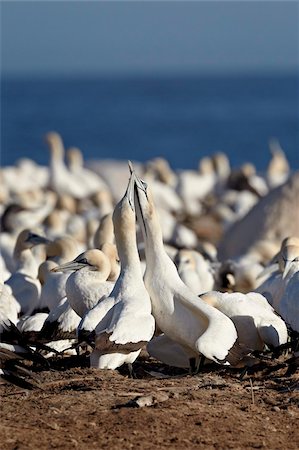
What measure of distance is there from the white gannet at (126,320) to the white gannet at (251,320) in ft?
1.81

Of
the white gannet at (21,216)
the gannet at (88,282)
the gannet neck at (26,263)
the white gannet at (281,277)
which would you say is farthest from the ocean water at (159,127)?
the gannet at (88,282)

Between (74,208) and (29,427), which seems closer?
(29,427)

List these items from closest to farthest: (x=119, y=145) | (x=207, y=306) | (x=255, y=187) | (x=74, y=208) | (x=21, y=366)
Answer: (x=21, y=366)
(x=207, y=306)
(x=74, y=208)
(x=255, y=187)
(x=119, y=145)

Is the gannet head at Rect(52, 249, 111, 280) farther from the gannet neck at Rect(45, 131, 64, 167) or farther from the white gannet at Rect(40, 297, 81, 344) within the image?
the gannet neck at Rect(45, 131, 64, 167)

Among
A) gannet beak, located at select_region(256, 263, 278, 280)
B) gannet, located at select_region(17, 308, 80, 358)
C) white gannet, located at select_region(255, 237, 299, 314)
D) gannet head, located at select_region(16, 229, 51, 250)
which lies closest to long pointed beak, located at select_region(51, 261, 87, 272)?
gannet, located at select_region(17, 308, 80, 358)

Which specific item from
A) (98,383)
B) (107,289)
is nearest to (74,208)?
(107,289)

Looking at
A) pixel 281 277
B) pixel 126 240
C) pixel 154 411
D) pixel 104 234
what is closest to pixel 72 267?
pixel 126 240

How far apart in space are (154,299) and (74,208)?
45.1ft

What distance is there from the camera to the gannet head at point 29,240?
12.6m

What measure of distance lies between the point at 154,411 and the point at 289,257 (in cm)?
366

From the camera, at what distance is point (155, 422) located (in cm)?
623

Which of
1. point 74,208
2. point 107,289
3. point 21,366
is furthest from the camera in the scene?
point 74,208

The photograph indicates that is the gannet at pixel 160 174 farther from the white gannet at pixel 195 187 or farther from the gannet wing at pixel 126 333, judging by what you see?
the gannet wing at pixel 126 333

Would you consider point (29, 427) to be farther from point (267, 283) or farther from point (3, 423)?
point (267, 283)
